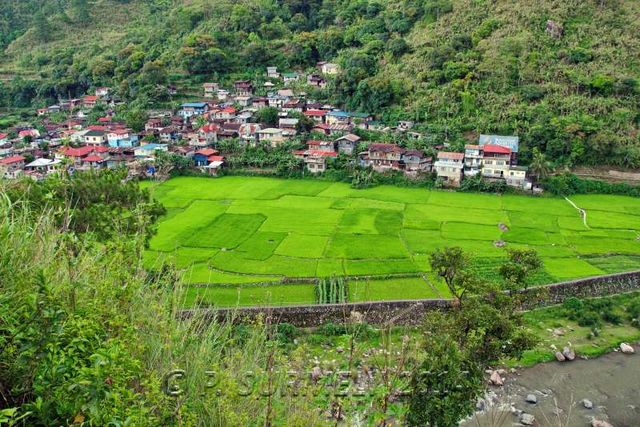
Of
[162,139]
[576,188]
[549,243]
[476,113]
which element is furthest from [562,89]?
[162,139]

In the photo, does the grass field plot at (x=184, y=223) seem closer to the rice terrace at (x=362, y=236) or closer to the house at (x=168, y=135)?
the rice terrace at (x=362, y=236)

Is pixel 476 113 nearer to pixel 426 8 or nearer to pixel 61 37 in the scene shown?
pixel 426 8

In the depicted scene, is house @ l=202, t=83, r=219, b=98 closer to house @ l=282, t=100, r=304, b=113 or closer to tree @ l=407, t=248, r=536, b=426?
house @ l=282, t=100, r=304, b=113

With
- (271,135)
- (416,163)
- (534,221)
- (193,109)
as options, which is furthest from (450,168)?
(193,109)

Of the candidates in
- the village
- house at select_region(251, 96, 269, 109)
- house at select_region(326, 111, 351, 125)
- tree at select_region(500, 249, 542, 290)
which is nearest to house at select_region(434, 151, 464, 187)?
the village

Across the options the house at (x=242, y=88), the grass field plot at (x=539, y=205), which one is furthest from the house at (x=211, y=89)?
the grass field plot at (x=539, y=205)

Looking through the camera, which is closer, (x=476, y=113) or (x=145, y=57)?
(x=476, y=113)
